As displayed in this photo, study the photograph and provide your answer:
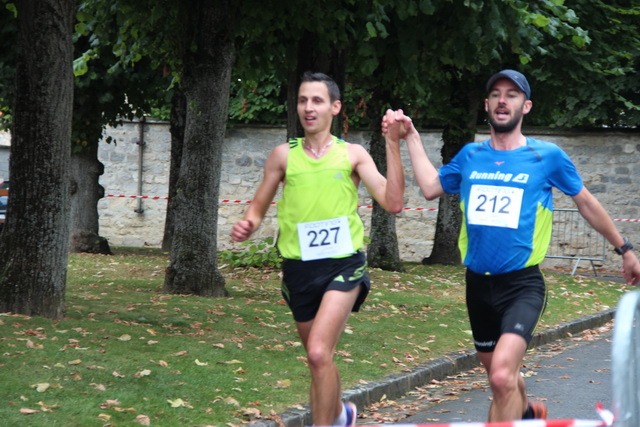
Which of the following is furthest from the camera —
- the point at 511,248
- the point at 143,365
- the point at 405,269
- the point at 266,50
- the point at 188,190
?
the point at 405,269

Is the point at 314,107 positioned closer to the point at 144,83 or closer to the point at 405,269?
the point at 405,269

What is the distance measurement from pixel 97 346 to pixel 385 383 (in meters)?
2.29

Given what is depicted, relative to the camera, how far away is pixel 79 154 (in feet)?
68.5

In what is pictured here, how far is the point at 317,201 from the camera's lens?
18.3 ft

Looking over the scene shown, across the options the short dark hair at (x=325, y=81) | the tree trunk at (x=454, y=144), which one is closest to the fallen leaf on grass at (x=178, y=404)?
the short dark hair at (x=325, y=81)

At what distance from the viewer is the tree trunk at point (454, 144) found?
2111cm

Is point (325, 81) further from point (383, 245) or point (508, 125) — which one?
point (383, 245)

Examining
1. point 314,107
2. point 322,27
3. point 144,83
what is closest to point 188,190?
point 322,27

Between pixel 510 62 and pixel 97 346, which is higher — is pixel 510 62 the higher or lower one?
the higher one

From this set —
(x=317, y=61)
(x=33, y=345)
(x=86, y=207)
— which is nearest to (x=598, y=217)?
(x=33, y=345)

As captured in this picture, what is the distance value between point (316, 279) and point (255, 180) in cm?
2207

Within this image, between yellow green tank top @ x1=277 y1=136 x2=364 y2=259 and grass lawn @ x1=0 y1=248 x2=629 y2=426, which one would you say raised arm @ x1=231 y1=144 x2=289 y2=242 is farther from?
grass lawn @ x1=0 y1=248 x2=629 y2=426

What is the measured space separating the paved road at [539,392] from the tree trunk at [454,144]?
10094 millimetres

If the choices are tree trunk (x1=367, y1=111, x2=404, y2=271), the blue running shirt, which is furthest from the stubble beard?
tree trunk (x1=367, y1=111, x2=404, y2=271)
